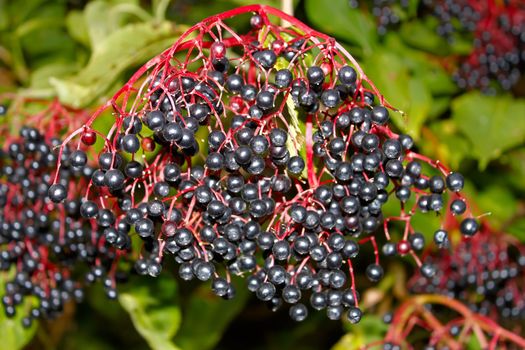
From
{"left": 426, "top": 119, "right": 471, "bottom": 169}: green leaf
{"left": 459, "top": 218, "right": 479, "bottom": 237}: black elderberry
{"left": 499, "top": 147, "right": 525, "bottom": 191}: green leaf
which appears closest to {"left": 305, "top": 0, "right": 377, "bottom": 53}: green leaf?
{"left": 426, "top": 119, "right": 471, "bottom": 169}: green leaf

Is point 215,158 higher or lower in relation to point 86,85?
higher

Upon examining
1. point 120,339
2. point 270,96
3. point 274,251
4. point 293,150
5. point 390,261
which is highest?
point 270,96

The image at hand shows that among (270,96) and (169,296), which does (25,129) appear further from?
(270,96)

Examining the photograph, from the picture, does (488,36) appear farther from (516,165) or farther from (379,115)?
(379,115)

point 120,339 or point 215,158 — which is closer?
point 215,158

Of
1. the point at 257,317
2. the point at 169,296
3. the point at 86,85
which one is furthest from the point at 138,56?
the point at 257,317

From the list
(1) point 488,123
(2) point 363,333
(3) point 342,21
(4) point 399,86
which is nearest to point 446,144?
(1) point 488,123

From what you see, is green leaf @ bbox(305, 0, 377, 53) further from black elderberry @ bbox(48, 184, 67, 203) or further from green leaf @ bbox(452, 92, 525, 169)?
black elderberry @ bbox(48, 184, 67, 203)

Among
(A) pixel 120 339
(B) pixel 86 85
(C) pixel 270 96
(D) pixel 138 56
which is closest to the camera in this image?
(C) pixel 270 96
